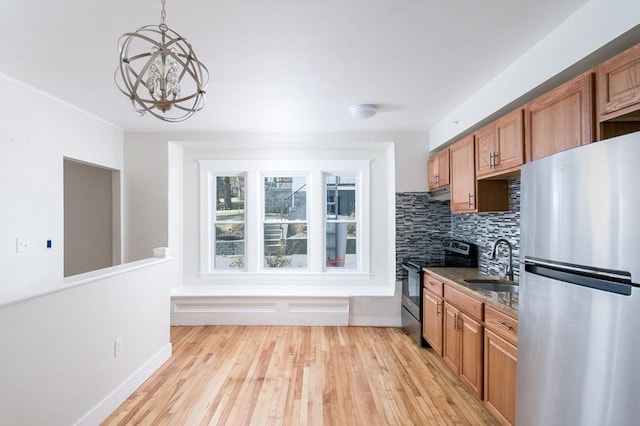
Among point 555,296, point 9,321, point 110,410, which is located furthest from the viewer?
point 110,410

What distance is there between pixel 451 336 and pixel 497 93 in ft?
6.84

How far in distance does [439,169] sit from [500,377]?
2.27m

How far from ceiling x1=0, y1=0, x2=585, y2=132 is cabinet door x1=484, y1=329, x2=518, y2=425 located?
6.34 feet

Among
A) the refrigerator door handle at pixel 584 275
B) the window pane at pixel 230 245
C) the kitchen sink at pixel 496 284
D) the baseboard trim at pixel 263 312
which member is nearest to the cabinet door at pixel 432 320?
the kitchen sink at pixel 496 284

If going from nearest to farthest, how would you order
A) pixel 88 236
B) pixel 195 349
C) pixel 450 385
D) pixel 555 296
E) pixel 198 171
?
pixel 555 296 < pixel 450 385 < pixel 195 349 < pixel 88 236 < pixel 198 171

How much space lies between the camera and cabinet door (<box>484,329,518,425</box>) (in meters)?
1.86

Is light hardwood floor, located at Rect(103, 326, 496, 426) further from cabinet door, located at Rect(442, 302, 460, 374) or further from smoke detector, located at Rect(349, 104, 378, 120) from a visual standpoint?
smoke detector, located at Rect(349, 104, 378, 120)

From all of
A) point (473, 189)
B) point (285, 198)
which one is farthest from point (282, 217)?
point (473, 189)

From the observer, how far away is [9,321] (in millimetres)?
1528

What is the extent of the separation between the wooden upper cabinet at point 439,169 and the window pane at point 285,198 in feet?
5.80

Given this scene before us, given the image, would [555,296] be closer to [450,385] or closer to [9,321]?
[450,385]

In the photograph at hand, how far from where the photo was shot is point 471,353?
235 cm

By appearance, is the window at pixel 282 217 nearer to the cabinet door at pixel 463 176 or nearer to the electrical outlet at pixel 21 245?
the cabinet door at pixel 463 176

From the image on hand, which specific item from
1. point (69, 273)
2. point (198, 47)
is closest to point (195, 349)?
point (69, 273)
